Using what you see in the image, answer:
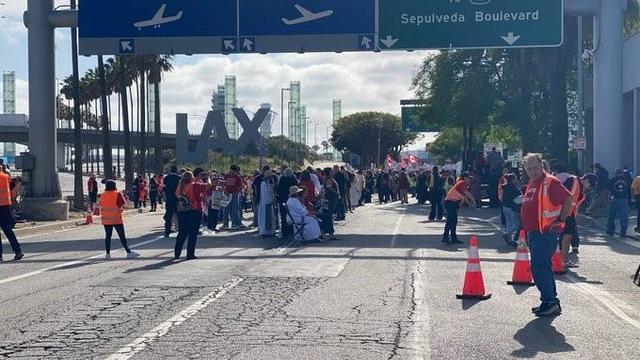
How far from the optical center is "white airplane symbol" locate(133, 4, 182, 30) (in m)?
27.1

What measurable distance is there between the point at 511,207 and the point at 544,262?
900cm

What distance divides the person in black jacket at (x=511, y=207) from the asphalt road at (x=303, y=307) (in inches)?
39.5

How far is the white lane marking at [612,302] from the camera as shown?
10776mm

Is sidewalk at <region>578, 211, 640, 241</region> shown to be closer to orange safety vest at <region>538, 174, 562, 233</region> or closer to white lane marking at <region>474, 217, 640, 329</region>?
white lane marking at <region>474, 217, 640, 329</region>

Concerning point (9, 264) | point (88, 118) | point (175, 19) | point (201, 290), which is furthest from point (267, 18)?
point (88, 118)

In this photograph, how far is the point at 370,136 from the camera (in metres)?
114

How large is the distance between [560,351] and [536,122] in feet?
120

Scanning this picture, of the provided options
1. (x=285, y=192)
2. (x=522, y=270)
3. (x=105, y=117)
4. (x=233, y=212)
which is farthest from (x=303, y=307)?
(x=105, y=117)

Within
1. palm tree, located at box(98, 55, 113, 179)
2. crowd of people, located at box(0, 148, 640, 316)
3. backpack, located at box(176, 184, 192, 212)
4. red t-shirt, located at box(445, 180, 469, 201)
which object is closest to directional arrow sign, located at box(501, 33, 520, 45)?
crowd of people, located at box(0, 148, 640, 316)

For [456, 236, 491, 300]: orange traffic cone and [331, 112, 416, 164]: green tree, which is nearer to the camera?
[456, 236, 491, 300]: orange traffic cone

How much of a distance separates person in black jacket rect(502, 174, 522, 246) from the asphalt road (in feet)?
3.29

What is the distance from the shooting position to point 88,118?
11038 cm

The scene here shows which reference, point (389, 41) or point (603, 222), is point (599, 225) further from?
point (389, 41)

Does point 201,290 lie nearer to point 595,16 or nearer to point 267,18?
point 267,18
